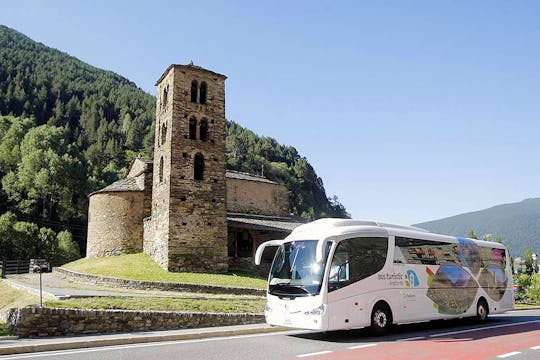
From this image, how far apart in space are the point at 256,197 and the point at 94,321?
111 feet

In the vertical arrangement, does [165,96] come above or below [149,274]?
above

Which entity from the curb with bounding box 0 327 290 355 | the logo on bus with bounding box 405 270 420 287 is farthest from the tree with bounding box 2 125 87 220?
the logo on bus with bounding box 405 270 420 287

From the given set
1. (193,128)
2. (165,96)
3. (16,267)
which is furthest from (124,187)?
(16,267)

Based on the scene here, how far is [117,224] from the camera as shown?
1446 inches

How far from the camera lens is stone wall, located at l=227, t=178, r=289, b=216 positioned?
44469 mm

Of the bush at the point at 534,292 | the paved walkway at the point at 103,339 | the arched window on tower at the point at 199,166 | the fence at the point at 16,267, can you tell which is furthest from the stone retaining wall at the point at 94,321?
the bush at the point at 534,292

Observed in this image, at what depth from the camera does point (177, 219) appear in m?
32.4

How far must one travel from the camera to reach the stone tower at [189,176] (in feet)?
106

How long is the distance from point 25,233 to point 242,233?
90.6ft

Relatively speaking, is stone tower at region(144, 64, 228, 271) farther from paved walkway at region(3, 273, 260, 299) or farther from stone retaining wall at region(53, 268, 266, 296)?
paved walkway at region(3, 273, 260, 299)

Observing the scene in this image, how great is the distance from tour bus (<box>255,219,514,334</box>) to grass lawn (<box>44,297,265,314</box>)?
4.63 m

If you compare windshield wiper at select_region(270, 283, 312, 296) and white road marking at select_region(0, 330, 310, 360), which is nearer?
white road marking at select_region(0, 330, 310, 360)

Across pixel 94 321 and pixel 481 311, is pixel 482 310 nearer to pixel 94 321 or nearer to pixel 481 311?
pixel 481 311

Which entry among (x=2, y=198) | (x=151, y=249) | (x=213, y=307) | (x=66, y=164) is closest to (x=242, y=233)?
(x=151, y=249)
